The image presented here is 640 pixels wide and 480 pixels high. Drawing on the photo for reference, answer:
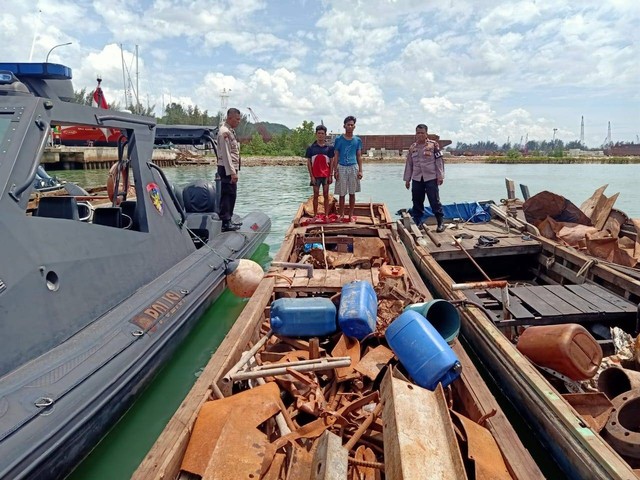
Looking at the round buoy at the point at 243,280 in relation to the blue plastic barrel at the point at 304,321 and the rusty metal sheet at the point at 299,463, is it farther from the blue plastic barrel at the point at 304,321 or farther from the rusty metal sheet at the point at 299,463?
the rusty metal sheet at the point at 299,463

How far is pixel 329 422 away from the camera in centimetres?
271

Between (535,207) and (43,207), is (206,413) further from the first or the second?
(535,207)

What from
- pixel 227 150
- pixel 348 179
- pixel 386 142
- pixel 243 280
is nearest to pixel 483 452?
pixel 243 280

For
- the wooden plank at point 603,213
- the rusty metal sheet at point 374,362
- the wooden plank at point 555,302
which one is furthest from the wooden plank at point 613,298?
the wooden plank at point 603,213

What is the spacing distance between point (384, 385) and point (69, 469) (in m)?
2.21

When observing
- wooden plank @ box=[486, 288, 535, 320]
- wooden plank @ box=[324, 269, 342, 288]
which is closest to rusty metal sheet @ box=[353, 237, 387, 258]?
wooden plank @ box=[324, 269, 342, 288]

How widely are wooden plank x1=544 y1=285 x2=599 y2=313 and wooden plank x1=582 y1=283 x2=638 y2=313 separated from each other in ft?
0.84

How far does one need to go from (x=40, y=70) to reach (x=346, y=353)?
4.12 metres

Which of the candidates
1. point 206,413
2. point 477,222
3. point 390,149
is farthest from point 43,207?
point 390,149

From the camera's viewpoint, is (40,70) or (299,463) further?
(40,70)

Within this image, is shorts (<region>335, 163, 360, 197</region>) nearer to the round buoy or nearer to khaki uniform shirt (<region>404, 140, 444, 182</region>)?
khaki uniform shirt (<region>404, 140, 444, 182</region>)

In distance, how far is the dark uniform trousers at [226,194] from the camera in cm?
705

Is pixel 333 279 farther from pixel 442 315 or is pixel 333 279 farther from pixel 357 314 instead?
pixel 442 315

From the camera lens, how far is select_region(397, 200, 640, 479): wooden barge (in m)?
2.65
